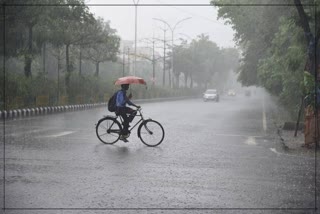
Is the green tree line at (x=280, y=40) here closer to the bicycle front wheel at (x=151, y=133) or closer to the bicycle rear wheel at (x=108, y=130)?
the bicycle front wheel at (x=151, y=133)

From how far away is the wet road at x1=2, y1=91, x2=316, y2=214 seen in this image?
6223 millimetres

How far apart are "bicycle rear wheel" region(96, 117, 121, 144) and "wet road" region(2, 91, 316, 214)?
26cm

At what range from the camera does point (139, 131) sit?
42.0ft

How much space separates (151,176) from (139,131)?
4.68 meters

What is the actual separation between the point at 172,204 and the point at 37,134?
951 cm

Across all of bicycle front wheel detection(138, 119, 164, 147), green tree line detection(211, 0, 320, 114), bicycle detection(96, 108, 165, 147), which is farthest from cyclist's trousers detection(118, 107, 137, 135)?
green tree line detection(211, 0, 320, 114)

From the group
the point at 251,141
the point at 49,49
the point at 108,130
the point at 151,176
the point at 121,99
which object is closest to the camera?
the point at 151,176

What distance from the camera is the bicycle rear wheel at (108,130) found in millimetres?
12867

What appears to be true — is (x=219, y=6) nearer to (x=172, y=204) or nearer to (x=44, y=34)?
(x=44, y=34)

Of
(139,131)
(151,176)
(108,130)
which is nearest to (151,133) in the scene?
(139,131)

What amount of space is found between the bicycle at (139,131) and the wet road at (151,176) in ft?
0.78

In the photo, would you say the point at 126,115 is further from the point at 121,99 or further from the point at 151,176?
the point at 151,176

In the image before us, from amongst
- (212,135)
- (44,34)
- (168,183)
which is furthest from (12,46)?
(168,183)

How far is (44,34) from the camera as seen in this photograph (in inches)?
1288
